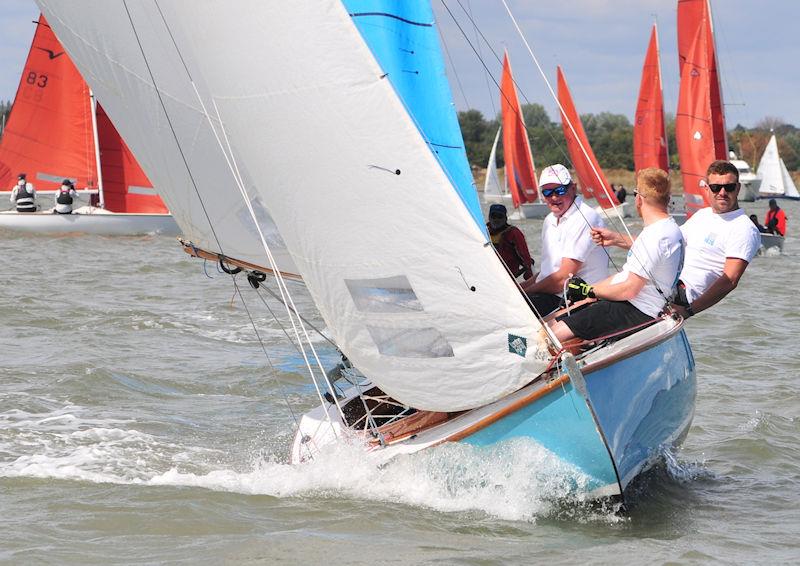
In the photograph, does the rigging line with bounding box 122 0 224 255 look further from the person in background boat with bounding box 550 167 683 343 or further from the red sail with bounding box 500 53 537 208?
the red sail with bounding box 500 53 537 208

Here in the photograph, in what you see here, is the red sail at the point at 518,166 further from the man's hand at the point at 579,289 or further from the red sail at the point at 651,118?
the man's hand at the point at 579,289

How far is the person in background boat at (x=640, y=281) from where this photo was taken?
15.7 feet

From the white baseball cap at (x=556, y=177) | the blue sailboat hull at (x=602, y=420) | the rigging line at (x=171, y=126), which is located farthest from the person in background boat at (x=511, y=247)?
the rigging line at (x=171, y=126)

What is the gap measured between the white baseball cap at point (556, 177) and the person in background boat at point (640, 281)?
A: 40 cm

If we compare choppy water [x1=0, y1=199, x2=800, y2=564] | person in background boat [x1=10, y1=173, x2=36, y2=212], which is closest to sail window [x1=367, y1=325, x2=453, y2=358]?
choppy water [x1=0, y1=199, x2=800, y2=564]

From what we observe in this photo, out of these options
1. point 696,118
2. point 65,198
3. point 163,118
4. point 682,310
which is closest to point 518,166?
point 696,118

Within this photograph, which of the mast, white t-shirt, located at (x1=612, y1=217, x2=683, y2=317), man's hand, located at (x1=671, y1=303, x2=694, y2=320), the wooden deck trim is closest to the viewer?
white t-shirt, located at (x1=612, y1=217, x2=683, y2=317)

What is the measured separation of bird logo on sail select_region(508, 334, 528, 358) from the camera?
4.43 meters

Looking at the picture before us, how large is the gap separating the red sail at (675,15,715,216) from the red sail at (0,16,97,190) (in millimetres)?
11090

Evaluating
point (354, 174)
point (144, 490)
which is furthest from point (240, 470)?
point (354, 174)

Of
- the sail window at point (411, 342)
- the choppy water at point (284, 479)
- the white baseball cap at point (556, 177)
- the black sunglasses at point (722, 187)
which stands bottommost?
the choppy water at point (284, 479)

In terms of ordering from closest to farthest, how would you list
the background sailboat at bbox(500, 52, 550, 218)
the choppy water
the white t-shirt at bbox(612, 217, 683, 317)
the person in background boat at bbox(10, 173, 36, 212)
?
1. the choppy water
2. the white t-shirt at bbox(612, 217, 683, 317)
3. the person in background boat at bbox(10, 173, 36, 212)
4. the background sailboat at bbox(500, 52, 550, 218)

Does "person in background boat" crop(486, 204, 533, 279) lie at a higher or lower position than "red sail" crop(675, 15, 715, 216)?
lower

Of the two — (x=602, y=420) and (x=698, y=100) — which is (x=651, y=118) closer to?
(x=698, y=100)
